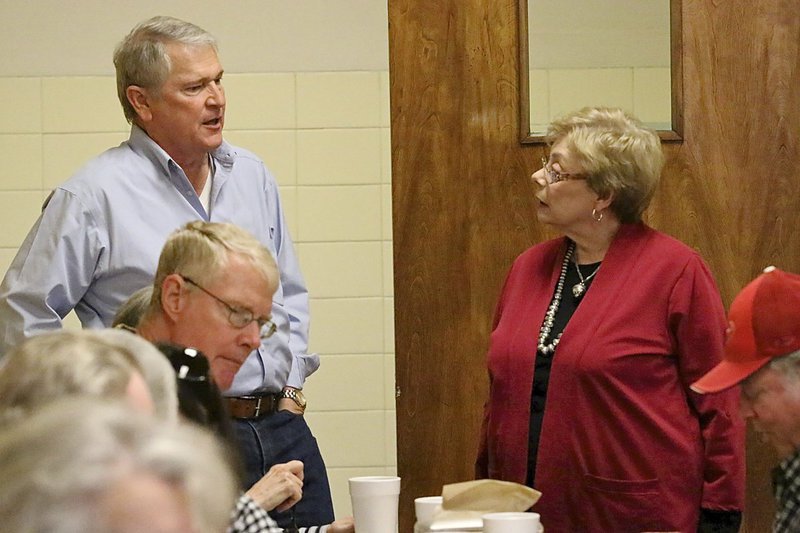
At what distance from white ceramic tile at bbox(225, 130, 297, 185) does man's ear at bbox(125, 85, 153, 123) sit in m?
1.20

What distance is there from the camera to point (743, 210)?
3.11 meters

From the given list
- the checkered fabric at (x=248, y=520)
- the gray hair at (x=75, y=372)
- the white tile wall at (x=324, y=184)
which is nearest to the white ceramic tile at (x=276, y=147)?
the white tile wall at (x=324, y=184)

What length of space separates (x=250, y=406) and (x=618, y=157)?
0.97 metres

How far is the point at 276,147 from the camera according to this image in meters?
4.14

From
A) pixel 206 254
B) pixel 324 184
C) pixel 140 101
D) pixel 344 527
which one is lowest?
pixel 344 527

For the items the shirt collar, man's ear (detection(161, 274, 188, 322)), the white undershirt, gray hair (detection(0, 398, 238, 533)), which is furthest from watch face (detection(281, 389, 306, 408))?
gray hair (detection(0, 398, 238, 533))

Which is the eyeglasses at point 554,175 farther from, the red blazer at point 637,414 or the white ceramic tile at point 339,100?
the white ceramic tile at point 339,100

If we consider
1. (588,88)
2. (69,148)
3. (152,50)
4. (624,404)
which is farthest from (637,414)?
(69,148)

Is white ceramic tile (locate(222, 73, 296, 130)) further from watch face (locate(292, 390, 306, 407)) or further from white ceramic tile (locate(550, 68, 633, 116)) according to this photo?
watch face (locate(292, 390, 306, 407))

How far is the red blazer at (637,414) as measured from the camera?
2566 millimetres

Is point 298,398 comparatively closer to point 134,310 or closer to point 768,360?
point 134,310

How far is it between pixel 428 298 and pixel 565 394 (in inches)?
24.4

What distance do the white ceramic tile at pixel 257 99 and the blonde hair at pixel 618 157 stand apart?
4.97 feet

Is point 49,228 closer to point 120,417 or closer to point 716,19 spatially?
point 716,19
